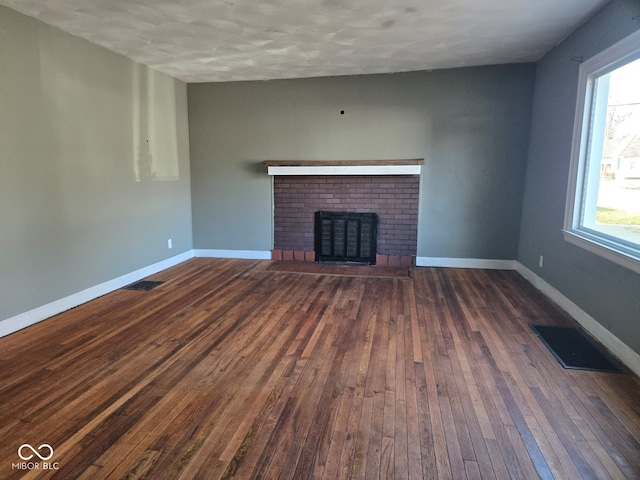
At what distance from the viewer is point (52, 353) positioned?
2.62m

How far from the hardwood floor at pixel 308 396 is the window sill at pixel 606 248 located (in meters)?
0.66

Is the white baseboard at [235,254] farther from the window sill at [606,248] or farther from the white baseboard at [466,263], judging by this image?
the window sill at [606,248]

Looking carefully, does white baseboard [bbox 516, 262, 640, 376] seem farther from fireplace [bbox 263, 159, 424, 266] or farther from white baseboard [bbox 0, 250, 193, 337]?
white baseboard [bbox 0, 250, 193, 337]

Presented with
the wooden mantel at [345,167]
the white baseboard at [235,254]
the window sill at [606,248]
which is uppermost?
the wooden mantel at [345,167]

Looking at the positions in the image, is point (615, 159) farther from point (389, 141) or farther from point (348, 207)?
point (348, 207)

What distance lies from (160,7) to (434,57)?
278cm

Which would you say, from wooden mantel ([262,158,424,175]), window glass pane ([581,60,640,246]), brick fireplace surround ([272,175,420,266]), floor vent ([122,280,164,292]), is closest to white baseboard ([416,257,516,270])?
brick fireplace surround ([272,175,420,266])

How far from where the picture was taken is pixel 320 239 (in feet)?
17.5

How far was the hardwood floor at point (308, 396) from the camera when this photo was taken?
1.64 metres

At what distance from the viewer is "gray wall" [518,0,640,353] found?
2.60 meters

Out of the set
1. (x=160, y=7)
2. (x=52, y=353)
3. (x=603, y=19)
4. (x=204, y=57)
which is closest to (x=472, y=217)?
(x=603, y=19)

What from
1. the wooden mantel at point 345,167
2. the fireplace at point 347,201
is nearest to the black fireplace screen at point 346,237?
the fireplace at point 347,201

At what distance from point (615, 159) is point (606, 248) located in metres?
0.71

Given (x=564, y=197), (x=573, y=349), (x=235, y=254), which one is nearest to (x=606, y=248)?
(x=573, y=349)
